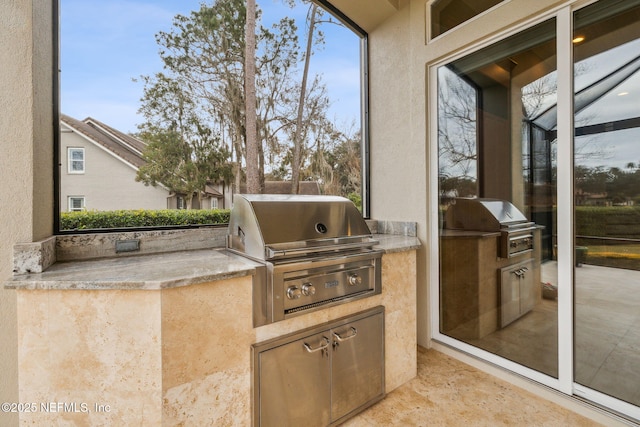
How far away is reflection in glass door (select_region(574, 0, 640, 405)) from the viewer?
5.42 feet

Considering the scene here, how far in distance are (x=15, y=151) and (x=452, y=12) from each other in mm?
3165

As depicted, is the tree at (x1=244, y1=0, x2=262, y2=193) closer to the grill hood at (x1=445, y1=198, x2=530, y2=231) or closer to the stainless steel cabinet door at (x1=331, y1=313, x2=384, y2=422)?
the stainless steel cabinet door at (x1=331, y1=313, x2=384, y2=422)

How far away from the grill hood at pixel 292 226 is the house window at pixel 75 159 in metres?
0.98

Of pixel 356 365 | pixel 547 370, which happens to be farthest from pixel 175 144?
pixel 547 370

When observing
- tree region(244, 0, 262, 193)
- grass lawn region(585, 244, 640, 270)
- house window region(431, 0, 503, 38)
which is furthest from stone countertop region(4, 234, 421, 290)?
house window region(431, 0, 503, 38)

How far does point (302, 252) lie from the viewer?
5.38ft

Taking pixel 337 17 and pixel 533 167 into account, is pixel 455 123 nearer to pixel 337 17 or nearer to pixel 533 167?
pixel 533 167

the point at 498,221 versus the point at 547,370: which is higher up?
the point at 498,221

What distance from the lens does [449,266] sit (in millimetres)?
2664

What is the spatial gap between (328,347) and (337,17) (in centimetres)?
314

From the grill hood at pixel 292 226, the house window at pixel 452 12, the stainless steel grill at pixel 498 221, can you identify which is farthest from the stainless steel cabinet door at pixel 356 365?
the house window at pixel 452 12

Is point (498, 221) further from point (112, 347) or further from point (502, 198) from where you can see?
point (112, 347)

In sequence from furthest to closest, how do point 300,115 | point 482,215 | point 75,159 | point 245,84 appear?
point 300,115 → point 245,84 → point 482,215 → point 75,159

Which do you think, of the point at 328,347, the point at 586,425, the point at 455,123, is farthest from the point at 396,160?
the point at 586,425
